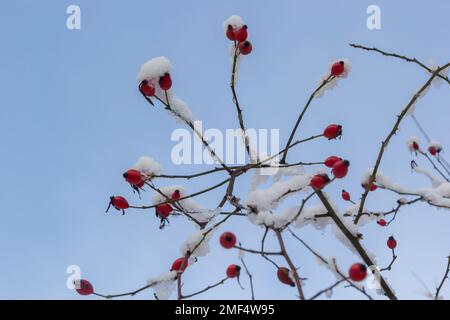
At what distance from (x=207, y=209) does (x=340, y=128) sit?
0.83 meters

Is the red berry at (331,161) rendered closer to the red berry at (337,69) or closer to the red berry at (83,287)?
the red berry at (337,69)

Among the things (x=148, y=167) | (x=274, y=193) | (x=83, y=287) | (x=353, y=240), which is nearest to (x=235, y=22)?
(x=148, y=167)

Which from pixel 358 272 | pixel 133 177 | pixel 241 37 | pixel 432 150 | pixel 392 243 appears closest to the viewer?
pixel 358 272

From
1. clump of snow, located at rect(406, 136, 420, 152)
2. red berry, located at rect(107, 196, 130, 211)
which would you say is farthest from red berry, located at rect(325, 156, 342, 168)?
clump of snow, located at rect(406, 136, 420, 152)

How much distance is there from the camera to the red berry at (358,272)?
5.23ft

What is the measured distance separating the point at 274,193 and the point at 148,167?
71 centimetres

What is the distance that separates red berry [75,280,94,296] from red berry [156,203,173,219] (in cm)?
48

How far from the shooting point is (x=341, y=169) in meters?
1.90

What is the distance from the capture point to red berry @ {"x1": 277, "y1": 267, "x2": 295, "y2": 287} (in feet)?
5.91

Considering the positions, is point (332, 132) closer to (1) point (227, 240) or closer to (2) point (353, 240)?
(2) point (353, 240)

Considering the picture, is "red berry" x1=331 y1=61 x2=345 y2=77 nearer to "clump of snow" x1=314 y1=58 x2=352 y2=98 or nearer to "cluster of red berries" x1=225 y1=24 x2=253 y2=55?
"clump of snow" x1=314 y1=58 x2=352 y2=98

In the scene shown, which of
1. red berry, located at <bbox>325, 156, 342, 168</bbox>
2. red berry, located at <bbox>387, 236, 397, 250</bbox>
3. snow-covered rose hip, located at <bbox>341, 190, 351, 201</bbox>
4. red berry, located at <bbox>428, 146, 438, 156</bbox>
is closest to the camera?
red berry, located at <bbox>325, 156, 342, 168</bbox>

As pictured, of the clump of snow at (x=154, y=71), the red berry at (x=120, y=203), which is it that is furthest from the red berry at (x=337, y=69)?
the red berry at (x=120, y=203)
